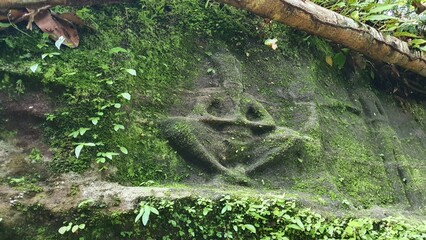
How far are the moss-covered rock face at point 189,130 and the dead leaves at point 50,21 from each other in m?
0.10

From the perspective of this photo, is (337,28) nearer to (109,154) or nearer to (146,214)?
(109,154)

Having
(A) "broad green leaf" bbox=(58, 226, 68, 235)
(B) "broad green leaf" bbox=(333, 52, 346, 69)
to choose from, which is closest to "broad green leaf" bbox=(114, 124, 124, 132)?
(A) "broad green leaf" bbox=(58, 226, 68, 235)

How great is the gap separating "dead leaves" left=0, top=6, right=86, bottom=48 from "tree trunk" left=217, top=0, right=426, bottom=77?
1.31 metres

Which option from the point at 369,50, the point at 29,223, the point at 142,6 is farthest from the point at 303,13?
the point at 29,223

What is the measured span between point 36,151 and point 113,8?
1.72 metres

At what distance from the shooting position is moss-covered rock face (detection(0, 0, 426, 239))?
279 centimetres

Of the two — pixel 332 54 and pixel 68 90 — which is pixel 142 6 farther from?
pixel 332 54

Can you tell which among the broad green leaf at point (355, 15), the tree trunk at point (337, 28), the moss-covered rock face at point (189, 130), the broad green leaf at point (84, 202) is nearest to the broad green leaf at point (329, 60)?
the moss-covered rock face at point (189, 130)

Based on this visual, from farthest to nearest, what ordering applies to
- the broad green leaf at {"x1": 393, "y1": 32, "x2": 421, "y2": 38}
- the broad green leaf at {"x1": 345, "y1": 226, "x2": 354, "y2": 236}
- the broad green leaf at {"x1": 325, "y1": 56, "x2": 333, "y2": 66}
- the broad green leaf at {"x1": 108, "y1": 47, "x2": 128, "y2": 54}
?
1. the broad green leaf at {"x1": 325, "y1": 56, "x2": 333, "y2": 66}
2. the broad green leaf at {"x1": 393, "y1": 32, "x2": 421, "y2": 38}
3. the broad green leaf at {"x1": 108, "y1": 47, "x2": 128, "y2": 54}
4. the broad green leaf at {"x1": 345, "y1": 226, "x2": 354, "y2": 236}

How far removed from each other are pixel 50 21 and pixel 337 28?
9.31 ft

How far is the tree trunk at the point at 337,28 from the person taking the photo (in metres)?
4.03

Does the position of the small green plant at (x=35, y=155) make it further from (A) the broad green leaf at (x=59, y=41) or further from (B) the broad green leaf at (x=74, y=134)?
(A) the broad green leaf at (x=59, y=41)

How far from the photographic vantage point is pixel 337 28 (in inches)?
178

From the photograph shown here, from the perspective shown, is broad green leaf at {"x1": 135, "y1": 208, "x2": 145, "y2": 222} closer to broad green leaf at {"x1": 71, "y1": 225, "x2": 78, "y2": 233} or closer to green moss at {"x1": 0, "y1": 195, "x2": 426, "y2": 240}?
green moss at {"x1": 0, "y1": 195, "x2": 426, "y2": 240}
